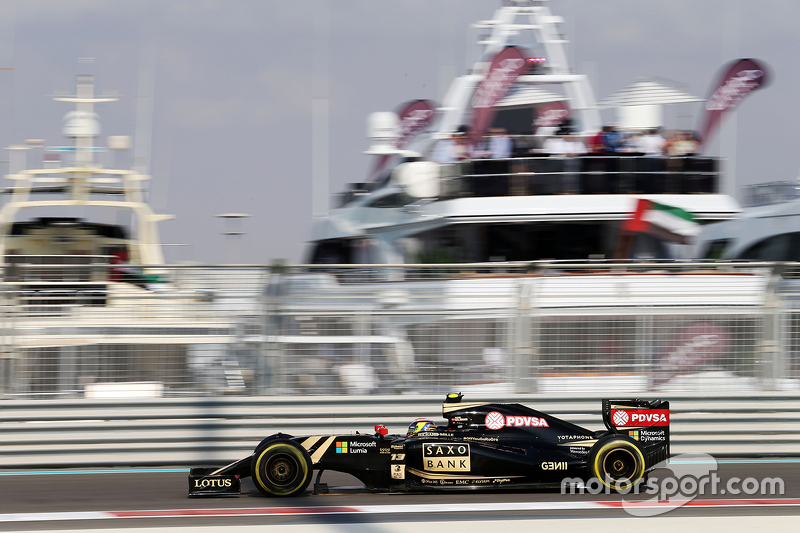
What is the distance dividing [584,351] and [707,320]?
1.07 meters

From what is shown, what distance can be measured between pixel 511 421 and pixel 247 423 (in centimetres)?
229

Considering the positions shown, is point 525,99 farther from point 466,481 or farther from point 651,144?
point 466,481

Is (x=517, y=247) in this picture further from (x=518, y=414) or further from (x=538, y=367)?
(x=518, y=414)

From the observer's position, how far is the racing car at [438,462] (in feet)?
18.6

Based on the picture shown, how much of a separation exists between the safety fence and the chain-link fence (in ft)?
0.39

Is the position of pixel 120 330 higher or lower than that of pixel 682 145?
lower

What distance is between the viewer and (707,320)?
7406 millimetres

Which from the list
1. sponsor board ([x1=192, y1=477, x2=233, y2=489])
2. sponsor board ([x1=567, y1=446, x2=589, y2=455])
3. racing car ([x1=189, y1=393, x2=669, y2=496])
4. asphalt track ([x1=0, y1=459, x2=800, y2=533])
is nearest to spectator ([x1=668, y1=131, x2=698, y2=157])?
asphalt track ([x1=0, y1=459, x2=800, y2=533])

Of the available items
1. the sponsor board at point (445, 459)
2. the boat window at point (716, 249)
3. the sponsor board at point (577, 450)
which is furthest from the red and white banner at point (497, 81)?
the sponsor board at point (445, 459)

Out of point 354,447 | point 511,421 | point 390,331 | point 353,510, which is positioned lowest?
point 353,510

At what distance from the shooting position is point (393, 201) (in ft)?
43.3

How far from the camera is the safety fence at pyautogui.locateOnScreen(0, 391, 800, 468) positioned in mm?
6996

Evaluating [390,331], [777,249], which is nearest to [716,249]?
[777,249]

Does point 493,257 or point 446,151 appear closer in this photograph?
point 493,257
